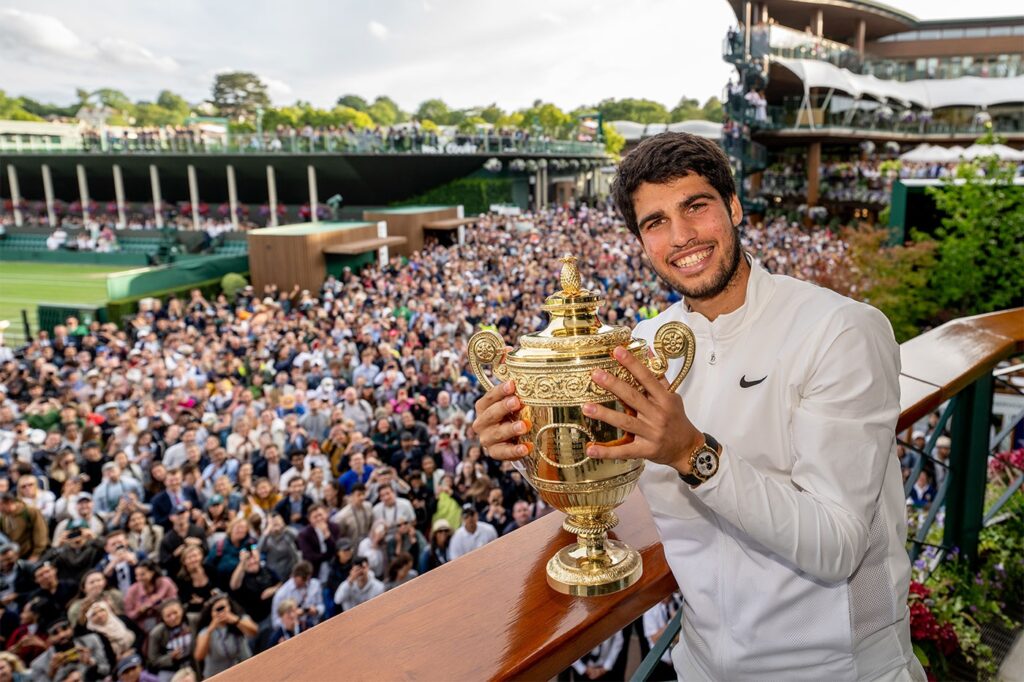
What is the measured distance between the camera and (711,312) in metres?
1.53

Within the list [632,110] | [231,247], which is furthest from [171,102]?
[231,247]

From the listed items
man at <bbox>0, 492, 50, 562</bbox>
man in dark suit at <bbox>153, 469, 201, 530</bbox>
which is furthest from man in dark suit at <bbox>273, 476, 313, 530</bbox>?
man at <bbox>0, 492, 50, 562</bbox>

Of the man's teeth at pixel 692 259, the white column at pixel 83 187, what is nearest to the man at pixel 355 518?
the man's teeth at pixel 692 259

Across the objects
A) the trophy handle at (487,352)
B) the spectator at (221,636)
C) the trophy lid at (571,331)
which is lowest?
the spectator at (221,636)

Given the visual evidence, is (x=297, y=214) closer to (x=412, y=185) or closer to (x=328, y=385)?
(x=412, y=185)

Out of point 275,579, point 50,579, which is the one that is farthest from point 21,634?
point 275,579

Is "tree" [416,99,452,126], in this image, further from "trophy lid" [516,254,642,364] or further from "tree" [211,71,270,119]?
"trophy lid" [516,254,642,364]

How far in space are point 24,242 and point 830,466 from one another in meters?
45.1

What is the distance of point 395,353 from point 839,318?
388 inches

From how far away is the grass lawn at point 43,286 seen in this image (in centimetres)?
2514

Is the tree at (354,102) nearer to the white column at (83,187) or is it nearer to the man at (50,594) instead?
the white column at (83,187)

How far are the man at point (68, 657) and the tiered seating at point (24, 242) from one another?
3876 cm

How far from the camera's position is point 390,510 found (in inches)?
229

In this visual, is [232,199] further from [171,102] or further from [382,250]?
[171,102]
